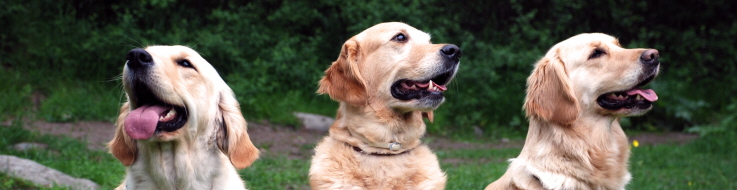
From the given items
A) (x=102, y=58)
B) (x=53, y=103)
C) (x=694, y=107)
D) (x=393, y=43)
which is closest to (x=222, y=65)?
(x=102, y=58)

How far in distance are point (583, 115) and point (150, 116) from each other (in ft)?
7.22

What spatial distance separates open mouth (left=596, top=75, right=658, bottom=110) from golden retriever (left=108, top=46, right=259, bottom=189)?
6.12 feet

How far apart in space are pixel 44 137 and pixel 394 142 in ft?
14.3

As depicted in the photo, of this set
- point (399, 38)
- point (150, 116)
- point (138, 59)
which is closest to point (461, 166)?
point (399, 38)

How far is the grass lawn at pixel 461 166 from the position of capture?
5.91 meters

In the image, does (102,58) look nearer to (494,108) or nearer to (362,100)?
(494,108)

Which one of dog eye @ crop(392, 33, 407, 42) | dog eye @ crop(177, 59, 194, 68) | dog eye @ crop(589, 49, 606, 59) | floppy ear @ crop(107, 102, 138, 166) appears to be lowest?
floppy ear @ crop(107, 102, 138, 166)

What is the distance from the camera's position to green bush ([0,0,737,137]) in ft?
Answer: 31.5

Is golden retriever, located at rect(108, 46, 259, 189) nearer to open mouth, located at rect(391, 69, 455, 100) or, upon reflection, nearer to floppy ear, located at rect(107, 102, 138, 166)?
floppy ear, located at rect(107, 102, 138, 166)

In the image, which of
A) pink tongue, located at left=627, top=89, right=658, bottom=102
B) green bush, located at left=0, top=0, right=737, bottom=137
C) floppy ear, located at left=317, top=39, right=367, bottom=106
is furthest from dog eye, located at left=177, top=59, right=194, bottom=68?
green bush, located at left=0, top=0, right=737, bottom=137

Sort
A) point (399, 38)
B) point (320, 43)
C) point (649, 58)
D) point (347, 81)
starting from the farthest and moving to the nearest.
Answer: point (320, 43) → point (399, 38) → point (347, 81) → point (649, 58)

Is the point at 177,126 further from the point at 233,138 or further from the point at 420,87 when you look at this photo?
the point at 420,87

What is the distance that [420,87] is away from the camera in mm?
3984

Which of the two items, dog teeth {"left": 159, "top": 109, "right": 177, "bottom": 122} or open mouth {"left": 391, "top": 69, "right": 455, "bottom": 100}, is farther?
open mouth {"left": 391, "top": 69, "right": 455, "bottom": 100}
